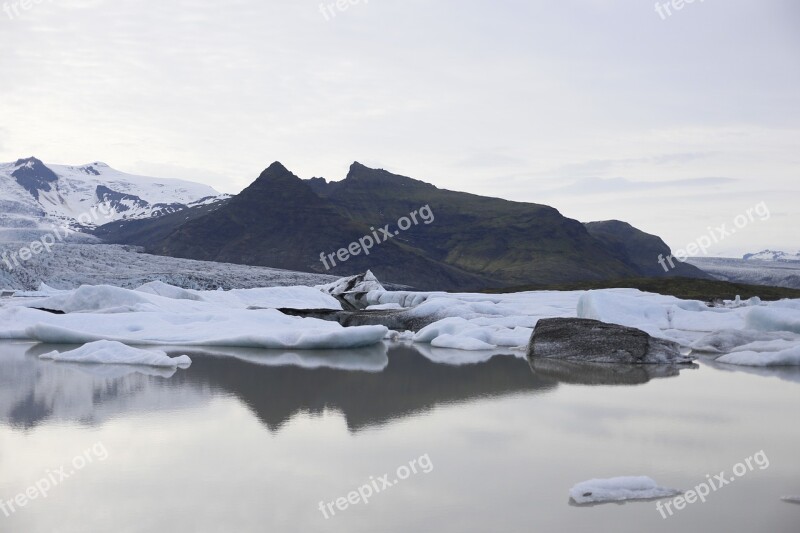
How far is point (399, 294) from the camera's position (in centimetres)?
3325

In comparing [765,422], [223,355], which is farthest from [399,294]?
[765,422]

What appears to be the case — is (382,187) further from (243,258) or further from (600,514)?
(600,514)

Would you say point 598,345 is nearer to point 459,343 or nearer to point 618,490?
point 459,343

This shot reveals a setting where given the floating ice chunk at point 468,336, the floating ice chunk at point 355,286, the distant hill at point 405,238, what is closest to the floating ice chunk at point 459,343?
the floating ice chunk at point 468,336

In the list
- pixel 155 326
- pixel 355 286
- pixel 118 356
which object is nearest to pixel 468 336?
pixel 155 326

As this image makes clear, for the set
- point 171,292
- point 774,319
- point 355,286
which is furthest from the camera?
point 355,286

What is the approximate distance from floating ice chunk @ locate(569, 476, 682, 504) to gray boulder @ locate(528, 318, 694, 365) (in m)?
8.75

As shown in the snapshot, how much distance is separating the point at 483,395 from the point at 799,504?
5326 millimetres

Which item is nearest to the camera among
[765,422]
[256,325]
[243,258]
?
[765,422]

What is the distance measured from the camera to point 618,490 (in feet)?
19.2

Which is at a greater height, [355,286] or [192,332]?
[355,286]

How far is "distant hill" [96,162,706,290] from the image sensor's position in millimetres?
123875

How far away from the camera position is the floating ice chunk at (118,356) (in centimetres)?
1304

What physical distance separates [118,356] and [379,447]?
7707 mm
